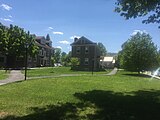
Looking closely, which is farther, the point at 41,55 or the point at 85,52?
the point at 41,55

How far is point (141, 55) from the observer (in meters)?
51.7

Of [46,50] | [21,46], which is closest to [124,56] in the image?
[21,46]

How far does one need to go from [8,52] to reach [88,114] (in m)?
48.3

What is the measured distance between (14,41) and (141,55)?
78.4ft

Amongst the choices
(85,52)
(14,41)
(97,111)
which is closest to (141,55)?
(85,52)

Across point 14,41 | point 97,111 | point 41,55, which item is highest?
point 14,41

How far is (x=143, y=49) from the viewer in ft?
170

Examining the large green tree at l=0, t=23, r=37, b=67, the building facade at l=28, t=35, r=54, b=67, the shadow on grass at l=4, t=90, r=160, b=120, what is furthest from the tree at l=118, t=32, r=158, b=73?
the shadow on grass at l=4, t=90, r=160, b=120

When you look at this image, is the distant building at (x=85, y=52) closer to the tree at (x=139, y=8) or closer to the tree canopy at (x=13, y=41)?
the tree canopy at (x=13, y=41)

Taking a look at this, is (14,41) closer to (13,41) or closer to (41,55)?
(13,41)

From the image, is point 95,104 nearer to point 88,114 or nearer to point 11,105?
point 88,114

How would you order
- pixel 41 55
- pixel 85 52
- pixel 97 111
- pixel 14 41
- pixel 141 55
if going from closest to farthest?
pixel 97 111, pixel 141 55, pixel 14 41, pixel 85 52, pixel 41 55

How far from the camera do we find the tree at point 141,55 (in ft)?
169

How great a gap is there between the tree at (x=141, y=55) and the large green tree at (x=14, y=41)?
1820cm
